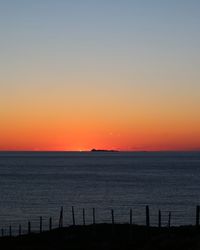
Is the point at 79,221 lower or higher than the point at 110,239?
lower

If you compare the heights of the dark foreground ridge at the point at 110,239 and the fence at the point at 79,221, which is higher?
the dark foreground ridge at the point at 110,239

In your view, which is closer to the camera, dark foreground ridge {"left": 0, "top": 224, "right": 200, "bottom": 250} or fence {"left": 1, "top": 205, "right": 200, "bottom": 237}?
dark foreground ridge {"left": 0, "top": 224, "right": 200, "bottom": 250}

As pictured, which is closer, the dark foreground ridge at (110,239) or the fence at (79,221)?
the dark foreground ridge at (110,239)

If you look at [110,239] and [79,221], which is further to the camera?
[79,221]

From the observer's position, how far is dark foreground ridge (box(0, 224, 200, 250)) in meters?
35.4

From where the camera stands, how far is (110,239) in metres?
41.2

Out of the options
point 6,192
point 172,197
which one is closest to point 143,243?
point 172,197

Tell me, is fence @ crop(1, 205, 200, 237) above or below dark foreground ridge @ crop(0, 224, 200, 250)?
below

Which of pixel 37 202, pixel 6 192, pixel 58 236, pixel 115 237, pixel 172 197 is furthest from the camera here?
pixel 6 192

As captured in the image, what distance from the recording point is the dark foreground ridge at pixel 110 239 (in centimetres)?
3544

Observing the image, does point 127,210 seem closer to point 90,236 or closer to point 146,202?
point 146,202

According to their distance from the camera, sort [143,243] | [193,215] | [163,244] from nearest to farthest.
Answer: [163,244], [143,243], [193,215]

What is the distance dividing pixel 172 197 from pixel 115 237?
234 ft

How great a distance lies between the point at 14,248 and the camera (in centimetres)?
3941
